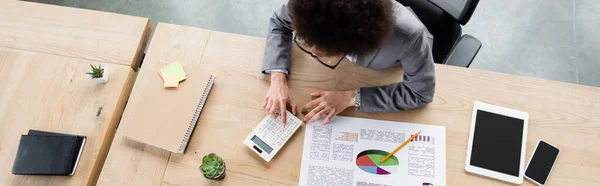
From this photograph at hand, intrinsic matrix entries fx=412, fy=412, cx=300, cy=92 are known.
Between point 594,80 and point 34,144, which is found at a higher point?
point 594,80

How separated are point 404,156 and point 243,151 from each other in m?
0.44

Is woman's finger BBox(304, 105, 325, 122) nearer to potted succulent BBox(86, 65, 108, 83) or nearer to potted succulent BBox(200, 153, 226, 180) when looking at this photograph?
potted succulent BBox(200, 153, 226, 180)

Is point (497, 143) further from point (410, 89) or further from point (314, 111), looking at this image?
point (314, 111)

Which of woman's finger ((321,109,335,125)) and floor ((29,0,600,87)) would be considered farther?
floor ((29,0,600,87))

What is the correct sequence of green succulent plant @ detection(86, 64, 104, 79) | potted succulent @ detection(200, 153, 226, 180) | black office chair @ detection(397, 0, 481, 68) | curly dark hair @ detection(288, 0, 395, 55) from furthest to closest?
black office chair @ detection(397, 0, 481, 68)
green succulent plant @ detection(86, 64, 104, 79)
potted succulent @ detection(200, 153, 226, 180)
curly dark hair @ detection(288, 0, 395, 55)

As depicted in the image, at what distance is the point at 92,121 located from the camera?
1.17 metres

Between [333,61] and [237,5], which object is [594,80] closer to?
[333,61]

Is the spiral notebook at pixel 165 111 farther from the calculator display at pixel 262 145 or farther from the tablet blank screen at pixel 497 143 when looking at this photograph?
the tablet blank screen at pixel 497 143

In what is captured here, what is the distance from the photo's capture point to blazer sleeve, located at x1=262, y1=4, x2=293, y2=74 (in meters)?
1.19

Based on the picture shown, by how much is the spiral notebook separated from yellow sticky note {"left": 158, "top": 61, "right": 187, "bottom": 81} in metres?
0.01

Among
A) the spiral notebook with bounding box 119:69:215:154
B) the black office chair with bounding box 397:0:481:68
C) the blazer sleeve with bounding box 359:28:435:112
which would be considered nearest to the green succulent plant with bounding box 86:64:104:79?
the spiral notebook with bounding box 119:69:215:154

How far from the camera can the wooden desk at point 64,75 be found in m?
1.14

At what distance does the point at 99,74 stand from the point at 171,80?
207 millimetres

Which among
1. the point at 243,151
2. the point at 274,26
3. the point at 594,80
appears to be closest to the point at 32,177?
the point at 243,151
